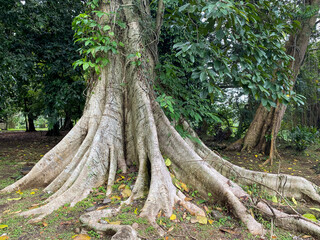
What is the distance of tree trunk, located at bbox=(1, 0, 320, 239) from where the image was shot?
8.53ft

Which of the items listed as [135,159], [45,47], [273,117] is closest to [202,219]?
[135,159]

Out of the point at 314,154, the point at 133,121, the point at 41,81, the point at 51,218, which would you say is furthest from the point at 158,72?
the point at 314,154

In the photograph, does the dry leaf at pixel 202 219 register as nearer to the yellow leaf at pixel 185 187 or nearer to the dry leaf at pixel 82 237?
the yellow leaf at pixel 185 187

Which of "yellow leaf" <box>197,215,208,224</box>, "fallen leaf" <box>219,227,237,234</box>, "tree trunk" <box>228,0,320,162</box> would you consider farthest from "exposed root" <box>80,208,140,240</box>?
"tree trunk" <box>228,0,320,162</box>

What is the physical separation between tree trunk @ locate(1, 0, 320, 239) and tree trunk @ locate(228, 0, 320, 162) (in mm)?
3502

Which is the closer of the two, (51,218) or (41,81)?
(51,218)

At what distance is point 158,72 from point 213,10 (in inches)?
100

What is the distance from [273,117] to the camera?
6.81m

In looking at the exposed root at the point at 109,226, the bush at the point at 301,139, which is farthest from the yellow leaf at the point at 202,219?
the bush at the point at 301,139

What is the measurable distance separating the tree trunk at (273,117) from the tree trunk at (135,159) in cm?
350

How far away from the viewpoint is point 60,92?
6277 millimetres

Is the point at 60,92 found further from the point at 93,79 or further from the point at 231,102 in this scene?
the point at 231,102

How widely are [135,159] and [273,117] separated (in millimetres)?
5264

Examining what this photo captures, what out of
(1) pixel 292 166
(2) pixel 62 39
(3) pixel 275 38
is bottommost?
(1) pixel 292 166
